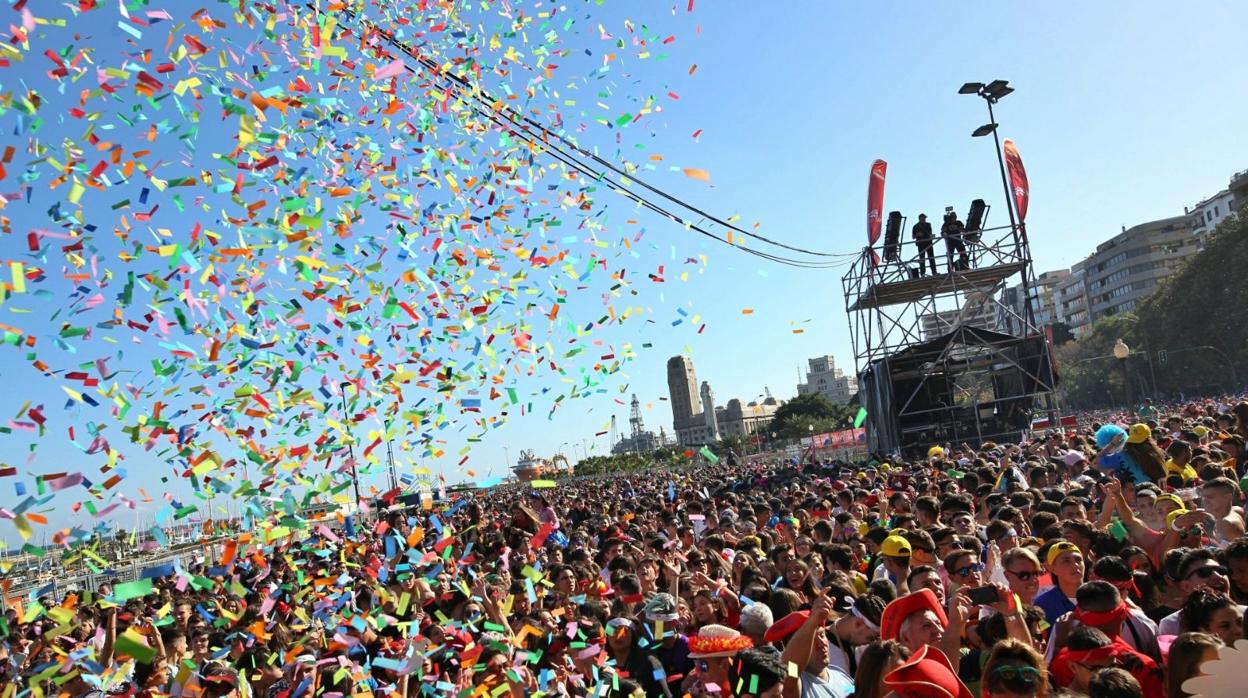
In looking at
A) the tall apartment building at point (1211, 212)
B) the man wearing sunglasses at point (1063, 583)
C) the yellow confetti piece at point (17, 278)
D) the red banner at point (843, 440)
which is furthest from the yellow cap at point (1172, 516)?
the tall apartment building at point (1211, 212)

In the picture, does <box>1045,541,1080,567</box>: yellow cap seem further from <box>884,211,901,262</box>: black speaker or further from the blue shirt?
<box>884,211,901,262</box>: black speaker

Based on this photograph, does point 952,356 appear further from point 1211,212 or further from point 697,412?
point 697,412

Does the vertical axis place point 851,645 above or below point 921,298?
below

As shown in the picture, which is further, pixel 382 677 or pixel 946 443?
pixel 946 443

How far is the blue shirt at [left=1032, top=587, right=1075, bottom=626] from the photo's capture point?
4309mm

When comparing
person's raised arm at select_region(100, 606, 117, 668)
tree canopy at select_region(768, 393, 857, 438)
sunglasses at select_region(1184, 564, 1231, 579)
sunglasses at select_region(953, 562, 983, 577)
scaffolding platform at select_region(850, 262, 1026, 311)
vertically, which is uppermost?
scaffolding platform at select_region(850, 262, 1026, 311)

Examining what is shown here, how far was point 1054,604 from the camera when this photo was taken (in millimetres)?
4383

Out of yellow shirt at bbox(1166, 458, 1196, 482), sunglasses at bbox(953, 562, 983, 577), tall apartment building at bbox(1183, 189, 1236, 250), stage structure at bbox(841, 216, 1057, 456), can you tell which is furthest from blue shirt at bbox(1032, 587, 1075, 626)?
tall apartment building at bbox(1183, 189, 1236, 250)

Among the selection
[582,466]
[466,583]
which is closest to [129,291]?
[466,583]

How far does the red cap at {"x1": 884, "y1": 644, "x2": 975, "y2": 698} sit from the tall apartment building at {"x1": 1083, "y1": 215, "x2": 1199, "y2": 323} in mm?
109366

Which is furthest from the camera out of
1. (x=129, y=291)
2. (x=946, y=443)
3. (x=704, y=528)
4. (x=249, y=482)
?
(x=946, y=443)

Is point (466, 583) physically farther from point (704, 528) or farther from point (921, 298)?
point (921, 298)

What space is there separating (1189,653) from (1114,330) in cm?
9283

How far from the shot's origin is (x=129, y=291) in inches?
188
